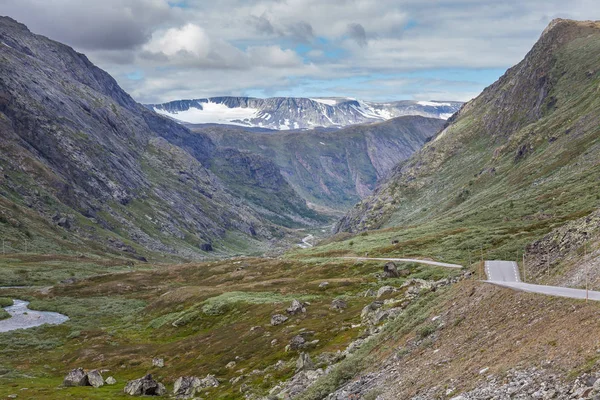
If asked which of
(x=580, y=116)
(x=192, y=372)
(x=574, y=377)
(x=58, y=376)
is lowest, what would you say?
(x=58, y=376)

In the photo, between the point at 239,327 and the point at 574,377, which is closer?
the point at 574,377

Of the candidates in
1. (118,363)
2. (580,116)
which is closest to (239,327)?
(118,363)

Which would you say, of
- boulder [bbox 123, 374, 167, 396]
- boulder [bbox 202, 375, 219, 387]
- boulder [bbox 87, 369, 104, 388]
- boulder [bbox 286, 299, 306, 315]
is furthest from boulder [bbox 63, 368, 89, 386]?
boulder [bbox 286, 299, 306, 315]

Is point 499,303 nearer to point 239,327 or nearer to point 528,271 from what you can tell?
point 528,271

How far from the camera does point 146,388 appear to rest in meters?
58.3

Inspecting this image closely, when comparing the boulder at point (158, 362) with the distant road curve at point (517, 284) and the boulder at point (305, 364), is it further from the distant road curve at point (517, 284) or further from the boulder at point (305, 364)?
the distant road curve at point (517, 284)

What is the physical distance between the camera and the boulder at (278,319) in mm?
68994

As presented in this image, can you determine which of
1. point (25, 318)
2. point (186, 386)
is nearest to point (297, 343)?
point (186, 386)

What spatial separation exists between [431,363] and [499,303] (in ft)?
19.9

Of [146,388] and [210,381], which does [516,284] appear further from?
[146,388]

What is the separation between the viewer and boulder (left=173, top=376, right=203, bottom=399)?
5532cm

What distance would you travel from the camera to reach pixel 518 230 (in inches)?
3962

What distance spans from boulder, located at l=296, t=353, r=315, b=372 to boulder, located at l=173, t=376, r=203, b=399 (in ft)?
45.6

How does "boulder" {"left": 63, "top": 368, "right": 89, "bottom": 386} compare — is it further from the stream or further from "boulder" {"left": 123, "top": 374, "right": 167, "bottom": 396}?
the stream
